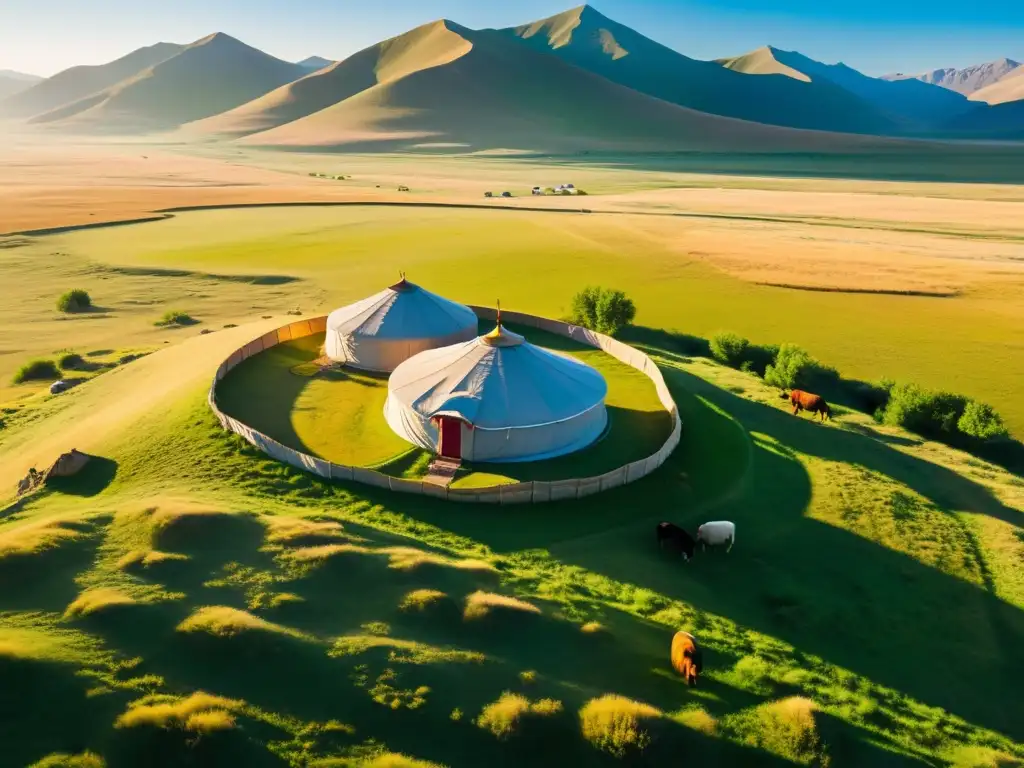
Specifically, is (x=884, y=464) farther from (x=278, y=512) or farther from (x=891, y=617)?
(x=278, y=512)

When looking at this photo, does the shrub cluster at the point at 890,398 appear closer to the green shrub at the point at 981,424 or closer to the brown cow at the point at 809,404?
the green shrub at the point at 981,424

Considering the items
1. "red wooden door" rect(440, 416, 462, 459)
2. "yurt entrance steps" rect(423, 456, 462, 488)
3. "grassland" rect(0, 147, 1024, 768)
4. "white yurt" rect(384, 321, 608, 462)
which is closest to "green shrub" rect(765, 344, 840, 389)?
"grassland" rect(0, 147, 1024, 768)

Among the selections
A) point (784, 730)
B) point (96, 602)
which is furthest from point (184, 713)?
point (784, 730)

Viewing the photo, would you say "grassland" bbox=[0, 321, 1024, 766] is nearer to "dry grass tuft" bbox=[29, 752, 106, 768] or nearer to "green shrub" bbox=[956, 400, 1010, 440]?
"dry grass tuft" bbox=[29, 752, 106, 768]

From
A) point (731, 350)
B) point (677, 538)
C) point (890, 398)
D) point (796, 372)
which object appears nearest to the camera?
point (677, 538)

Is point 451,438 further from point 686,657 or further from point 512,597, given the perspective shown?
point 686,657

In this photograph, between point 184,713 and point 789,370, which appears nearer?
point 184,713

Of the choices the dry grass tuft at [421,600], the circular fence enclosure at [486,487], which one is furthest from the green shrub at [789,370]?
the dry grass tuft at [421,600]
